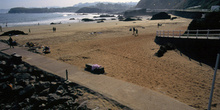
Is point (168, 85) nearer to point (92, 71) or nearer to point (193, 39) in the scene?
point (92, 71)

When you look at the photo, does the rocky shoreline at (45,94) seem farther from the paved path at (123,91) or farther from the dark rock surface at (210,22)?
the dark rock surface at (210,22)

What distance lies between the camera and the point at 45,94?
779cm

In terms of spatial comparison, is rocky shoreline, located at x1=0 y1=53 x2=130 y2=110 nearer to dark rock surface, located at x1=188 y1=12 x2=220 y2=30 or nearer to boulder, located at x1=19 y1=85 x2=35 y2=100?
boulder, located at x1=19 y1=85 x2=35 y2=100

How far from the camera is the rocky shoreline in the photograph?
637 cm

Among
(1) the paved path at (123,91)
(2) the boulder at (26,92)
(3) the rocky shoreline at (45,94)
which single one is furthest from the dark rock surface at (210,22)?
(2) the boulder at (26,92)

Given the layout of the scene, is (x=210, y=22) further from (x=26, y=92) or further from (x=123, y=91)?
(x=26, y=92)

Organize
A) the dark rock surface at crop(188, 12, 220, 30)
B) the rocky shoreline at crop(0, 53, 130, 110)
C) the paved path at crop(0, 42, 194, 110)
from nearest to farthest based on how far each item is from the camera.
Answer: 1. the paved path at crop(0, 42, 194, 110)
2. the rocky shoreline at crop(0, 53, 130, 110)
3. the dark rock surface at crop(188, 12, 220, 30)

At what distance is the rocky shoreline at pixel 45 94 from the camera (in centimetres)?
637

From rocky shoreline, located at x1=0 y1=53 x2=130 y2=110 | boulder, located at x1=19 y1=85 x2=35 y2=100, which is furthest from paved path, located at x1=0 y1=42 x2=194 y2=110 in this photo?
boulder, located at x1=19 y1=85 x2=35 y2=100

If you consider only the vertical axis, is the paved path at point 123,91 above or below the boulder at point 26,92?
above

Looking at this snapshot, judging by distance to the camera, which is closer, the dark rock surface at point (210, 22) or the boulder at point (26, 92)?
the boulder at point (26, 92)

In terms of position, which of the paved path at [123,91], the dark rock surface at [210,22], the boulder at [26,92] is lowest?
the boulder at [26,92]

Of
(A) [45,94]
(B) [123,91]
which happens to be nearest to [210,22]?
(B) [123,91]

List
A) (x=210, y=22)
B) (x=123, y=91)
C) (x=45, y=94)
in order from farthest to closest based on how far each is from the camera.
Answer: (x=210, y=22) < (x=45, y=94) < (x=123, y=91)
